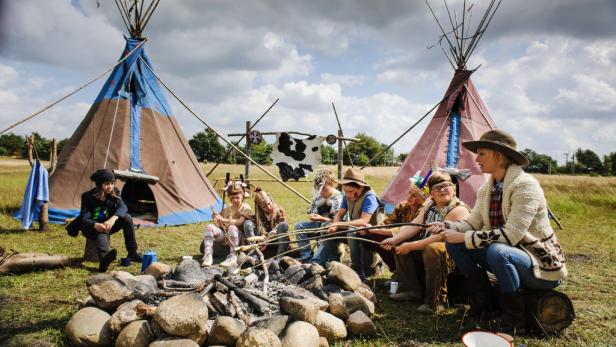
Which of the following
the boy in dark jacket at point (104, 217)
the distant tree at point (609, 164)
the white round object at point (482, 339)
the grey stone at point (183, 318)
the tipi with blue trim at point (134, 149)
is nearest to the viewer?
the white round object at point (482, 339)

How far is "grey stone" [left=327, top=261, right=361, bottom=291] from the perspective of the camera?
336cm

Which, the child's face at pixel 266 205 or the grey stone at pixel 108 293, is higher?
the child's face at pixel 266 205

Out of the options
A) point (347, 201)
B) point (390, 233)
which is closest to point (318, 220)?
point (347, 201)

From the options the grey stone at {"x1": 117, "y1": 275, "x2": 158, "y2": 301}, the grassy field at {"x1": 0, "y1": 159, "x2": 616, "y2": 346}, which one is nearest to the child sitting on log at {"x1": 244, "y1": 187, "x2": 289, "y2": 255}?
the grassy field at {"x1": 0, "y1": 159, "x2": 616, "y2": 346}

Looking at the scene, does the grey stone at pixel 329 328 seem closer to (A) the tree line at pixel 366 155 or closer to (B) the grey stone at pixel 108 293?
(B) the grey stone at pixel 108 293

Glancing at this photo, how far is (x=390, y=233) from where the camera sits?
3.98m

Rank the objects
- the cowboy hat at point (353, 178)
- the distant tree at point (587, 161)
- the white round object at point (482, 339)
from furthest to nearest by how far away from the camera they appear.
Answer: the distant tree at point (587, 161) → the cowboy hat at point (353, 178) → the white round object at point (482, 339)

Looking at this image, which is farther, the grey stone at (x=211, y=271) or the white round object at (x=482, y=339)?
the grey stone at (x=211, y=271)

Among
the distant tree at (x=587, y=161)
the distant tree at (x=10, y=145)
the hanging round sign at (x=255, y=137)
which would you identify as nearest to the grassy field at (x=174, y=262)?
the hanging round sign at (x=255, y=137)

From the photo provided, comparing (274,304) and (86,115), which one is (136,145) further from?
(274,304)

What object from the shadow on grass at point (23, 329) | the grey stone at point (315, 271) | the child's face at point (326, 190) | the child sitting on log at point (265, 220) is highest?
the child's face at point (326, 190)

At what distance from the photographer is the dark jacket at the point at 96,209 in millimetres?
4668

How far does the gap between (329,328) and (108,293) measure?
1567mm

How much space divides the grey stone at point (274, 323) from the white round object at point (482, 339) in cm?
114
